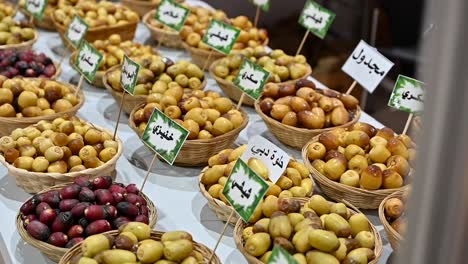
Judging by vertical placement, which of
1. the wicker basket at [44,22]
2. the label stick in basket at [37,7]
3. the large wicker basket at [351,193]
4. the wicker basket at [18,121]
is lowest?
the wicker basket at [44,22]

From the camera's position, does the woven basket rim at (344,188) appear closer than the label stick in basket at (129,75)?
Yes

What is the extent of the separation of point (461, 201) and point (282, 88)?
5.54 ft

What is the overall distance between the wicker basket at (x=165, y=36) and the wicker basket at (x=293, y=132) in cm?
91

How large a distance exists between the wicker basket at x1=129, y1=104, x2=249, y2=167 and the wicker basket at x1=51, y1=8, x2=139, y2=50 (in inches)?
35.7

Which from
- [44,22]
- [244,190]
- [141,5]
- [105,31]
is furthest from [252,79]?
[44,22]

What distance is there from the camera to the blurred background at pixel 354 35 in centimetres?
431

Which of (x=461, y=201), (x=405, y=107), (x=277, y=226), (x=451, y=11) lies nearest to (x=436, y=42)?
(x=451, y=11)

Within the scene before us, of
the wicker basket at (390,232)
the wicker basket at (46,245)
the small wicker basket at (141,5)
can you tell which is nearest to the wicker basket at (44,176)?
the wicker basket at (46,245)

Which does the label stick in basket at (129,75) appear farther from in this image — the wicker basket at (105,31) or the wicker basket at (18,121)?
the wicker basket at (105,31)

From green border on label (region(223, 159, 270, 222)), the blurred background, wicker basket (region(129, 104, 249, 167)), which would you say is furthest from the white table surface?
the blurred background

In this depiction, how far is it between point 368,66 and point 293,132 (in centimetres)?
38

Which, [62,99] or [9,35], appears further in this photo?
[9,35]

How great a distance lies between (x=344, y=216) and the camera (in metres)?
1.66

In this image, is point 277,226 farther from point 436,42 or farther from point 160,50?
point 160,50
